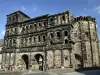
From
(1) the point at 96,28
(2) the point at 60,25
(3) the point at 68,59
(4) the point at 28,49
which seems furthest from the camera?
(1) the point at 96,28

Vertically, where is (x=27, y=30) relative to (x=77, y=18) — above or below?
below

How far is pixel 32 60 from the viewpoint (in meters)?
35.3

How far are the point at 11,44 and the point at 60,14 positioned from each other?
582 inches

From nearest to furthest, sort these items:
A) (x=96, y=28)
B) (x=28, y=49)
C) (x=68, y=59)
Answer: (x=68, y=59), (x=28, y=49), (x=96, y=28)

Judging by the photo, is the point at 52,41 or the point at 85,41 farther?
the point at 85,41

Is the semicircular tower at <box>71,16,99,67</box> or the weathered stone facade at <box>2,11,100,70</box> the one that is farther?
the semicircular tower at <box>71,16,99,67</box>

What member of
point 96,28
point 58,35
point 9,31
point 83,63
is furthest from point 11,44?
point 96,28

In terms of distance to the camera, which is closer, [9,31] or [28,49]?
[28,49]

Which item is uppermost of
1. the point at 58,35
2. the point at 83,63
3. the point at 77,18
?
the point at 77,18

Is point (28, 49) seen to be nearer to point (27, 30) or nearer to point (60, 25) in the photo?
point (27, 30)

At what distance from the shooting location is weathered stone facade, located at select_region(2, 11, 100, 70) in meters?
32.2

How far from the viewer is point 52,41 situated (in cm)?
3356

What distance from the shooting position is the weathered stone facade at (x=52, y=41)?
106ft

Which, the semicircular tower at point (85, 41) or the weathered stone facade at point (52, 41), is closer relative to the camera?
the weathered stone facade at point (52, 41)
